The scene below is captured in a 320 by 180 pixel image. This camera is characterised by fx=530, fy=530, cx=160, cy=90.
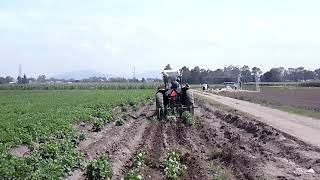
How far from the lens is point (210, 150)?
17.0 m

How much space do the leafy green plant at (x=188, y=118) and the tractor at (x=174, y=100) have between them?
0.95 meters

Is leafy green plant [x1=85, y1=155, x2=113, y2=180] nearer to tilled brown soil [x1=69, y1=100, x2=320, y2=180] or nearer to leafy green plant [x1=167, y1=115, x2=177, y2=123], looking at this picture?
tilled brown soil [x1=69, y1=100, x2=320, y2=180]

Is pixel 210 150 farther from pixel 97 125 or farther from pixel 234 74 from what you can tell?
pixel 234 74

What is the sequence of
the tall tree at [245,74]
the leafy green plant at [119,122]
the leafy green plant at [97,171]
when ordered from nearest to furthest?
the leafy green plant at [97,171] < the leafy green plant at [119,122] < the tall tree at [245,74]

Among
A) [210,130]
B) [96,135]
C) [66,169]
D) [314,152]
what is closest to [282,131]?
[210,130]

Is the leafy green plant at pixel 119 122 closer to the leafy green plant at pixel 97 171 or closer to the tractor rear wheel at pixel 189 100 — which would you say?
the tractor rear wheel at pixel 189 100

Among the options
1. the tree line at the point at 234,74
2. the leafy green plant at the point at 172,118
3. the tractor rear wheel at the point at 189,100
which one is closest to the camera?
the leafy green plant at the point at 172,118

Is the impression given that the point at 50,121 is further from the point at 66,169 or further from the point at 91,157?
the point at 66,169

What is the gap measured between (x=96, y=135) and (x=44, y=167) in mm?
11030

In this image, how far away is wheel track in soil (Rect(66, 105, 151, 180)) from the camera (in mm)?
13898

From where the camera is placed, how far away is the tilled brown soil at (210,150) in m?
13.0

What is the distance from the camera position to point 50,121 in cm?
2073

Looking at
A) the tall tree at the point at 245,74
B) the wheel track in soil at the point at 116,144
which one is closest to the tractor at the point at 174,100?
the wheel track in soil at the point at 116,144

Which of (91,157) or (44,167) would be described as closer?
(44,167)
